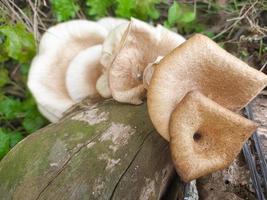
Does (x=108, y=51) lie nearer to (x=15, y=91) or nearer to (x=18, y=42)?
(x=18, y=42)

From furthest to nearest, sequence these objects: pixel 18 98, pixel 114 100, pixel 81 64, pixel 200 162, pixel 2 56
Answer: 1. pixel 18 98
2. pixel 2 56
3. pixel 81 64
4. pixel 114 100
5. pixel 200 162

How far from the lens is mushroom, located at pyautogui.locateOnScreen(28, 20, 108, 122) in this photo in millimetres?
2766

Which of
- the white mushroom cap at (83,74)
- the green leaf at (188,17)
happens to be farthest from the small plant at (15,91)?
the green leaf at (188,17)

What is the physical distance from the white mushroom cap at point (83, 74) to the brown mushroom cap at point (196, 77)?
0.86 metres

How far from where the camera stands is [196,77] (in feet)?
6.37

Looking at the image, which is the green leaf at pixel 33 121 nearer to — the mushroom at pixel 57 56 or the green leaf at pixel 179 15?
the mushroom at pixel 57 56

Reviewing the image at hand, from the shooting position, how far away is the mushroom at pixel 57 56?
2766mm

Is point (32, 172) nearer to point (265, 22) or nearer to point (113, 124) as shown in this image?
point (113, 124)

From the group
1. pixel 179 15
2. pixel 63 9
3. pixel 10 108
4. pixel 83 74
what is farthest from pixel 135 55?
pixel 10 108

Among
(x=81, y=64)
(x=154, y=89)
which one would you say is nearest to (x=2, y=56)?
(x=81, y=64)

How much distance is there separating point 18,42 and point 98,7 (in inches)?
30.1

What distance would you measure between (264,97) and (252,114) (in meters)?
0.23

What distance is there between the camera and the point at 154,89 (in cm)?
187

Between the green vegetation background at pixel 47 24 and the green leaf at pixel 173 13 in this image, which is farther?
the green leaf at pixel 173 13
